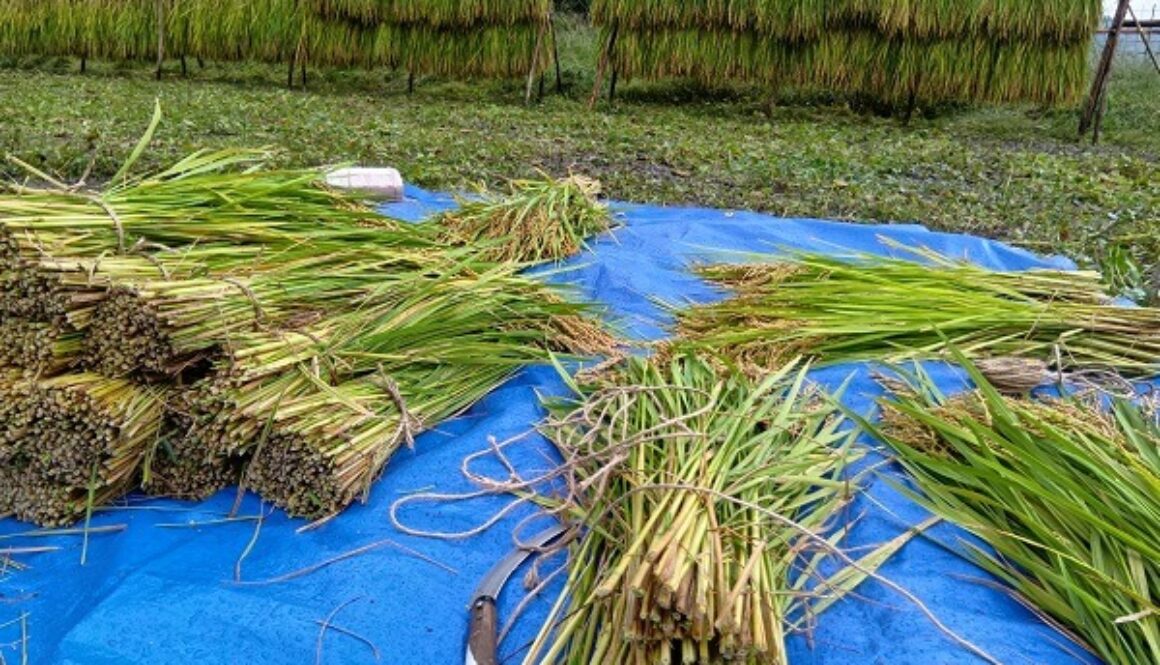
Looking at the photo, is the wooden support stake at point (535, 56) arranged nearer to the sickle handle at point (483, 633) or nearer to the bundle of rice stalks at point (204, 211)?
the bundle of rice stalks at point (204, 211)

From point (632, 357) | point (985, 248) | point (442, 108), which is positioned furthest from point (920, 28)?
point (632, 357)

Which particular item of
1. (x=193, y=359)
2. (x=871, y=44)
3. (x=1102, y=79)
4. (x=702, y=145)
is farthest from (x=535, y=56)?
(x=193, y=359)

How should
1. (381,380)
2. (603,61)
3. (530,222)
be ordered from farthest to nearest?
(603,61) < (530,222) < (381,380)

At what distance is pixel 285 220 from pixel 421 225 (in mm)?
622

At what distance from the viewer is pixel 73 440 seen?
2.18m

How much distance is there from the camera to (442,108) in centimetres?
1013

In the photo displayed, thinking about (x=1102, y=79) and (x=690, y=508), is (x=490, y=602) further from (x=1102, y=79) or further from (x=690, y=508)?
(x=1102, y=79)

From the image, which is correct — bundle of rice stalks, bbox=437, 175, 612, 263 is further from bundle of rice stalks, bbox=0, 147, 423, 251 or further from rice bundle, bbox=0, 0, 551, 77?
rice bundle, bbox=0, 0, 551, 77

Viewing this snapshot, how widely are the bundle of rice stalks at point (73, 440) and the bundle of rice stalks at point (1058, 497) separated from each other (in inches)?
71.0

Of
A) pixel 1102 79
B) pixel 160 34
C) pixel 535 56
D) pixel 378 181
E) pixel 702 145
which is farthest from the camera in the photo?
pixel 160 34

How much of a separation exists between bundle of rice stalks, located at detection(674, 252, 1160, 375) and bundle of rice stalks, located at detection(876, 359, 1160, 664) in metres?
0.49

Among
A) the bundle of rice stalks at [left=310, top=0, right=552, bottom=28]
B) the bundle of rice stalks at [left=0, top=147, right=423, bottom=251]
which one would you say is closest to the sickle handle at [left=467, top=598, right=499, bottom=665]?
the bundle of rice stalks at [left=0, top=147, right=423, bottom=251]

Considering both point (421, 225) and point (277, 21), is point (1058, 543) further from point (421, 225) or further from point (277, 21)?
point (277, 21)

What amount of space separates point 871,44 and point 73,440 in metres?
9.74
